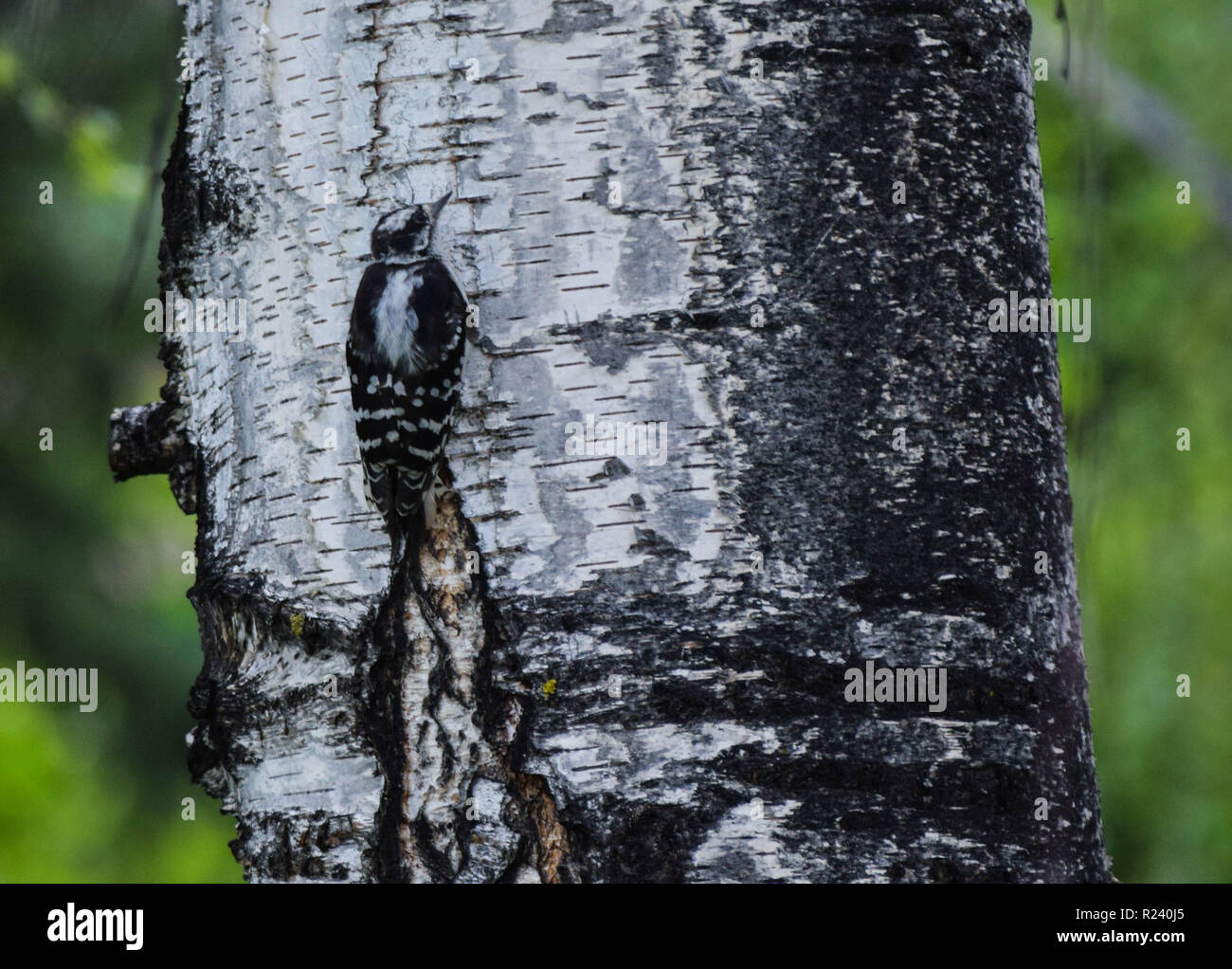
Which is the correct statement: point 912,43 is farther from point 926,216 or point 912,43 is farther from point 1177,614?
point 1177,614

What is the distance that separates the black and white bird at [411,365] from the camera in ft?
4.24

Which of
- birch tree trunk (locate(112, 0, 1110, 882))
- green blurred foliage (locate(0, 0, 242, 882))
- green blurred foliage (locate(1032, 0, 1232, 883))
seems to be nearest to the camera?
birch tree trunk (locate(112, 0, 1110, 882))

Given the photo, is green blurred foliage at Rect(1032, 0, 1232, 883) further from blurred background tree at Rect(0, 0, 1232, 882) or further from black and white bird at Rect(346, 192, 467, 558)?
black and white bird at Rect(346, 192, 467, 558)

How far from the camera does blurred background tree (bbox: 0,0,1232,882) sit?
5.60 metres

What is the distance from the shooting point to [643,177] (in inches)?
50.1

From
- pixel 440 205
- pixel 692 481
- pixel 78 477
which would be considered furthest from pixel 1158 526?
pixel 78 477

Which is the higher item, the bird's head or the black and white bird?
the bird's head

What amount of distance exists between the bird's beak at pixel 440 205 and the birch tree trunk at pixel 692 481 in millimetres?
15

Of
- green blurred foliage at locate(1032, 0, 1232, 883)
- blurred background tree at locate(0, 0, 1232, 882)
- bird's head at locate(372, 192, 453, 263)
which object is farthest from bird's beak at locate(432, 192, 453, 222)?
green blurred foliage at locate(1032, 0, 1232, 883)

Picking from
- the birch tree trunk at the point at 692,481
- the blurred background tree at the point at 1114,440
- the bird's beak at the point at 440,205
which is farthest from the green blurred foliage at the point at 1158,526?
the bird's beak at the point at 440,205

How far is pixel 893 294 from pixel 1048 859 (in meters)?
0.62

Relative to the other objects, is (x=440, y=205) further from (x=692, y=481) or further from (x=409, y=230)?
(x=692, y=481)

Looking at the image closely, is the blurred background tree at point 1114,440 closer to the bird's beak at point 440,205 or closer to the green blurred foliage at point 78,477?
the green blurred foliage at point 78,477
